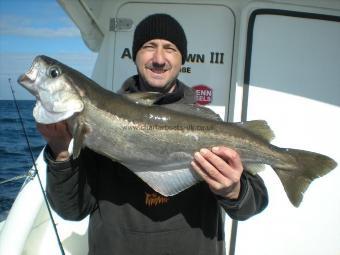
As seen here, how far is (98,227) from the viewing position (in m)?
2.65

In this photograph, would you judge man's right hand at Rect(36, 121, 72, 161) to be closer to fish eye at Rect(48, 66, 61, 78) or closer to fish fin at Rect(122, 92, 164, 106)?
fish eye at Rect(48, 66, 61, 78)

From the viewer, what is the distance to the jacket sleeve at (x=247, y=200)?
8.26 feet

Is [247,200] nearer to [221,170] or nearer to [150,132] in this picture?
[221,170]

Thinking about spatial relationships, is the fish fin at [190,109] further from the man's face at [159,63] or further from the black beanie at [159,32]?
the black beanie at [159,32]

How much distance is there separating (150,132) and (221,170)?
464 mm

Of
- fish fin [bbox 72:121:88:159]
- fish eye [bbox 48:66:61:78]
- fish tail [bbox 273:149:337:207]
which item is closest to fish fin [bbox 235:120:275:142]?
fish tail [bbox 273:149:337:207]

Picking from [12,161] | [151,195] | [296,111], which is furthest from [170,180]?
[12,161]

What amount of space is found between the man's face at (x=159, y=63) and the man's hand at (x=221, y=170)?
49 centimetres

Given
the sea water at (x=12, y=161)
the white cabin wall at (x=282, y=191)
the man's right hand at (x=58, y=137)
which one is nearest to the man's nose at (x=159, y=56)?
the man's right hand at (x=58, y=137)

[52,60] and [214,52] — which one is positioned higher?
[214,52]

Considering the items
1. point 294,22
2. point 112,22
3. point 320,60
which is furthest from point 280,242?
point 112,22

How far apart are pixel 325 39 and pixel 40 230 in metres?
3.27

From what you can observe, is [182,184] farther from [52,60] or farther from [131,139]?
[52,60]

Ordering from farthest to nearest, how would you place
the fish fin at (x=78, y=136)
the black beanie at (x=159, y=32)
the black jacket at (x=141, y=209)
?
the black beanie at (x=159, y=32) → the black jacket at (x=141, y=209) → the fish fin at (x=78, y=136)
